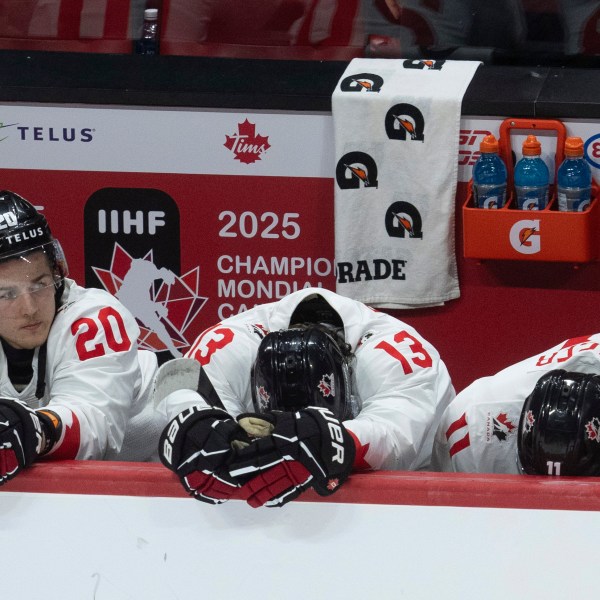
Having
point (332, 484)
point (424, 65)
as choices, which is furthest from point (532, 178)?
point (332, 484)

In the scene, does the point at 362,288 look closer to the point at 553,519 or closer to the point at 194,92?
the point at 194,92

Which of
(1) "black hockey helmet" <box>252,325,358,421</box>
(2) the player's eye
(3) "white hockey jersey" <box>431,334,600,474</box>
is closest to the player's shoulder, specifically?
(2) the player's eye

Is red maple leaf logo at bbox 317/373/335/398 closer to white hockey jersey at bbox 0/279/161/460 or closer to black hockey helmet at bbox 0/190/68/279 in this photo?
white hockey jersey at bbox 0/279/161/460

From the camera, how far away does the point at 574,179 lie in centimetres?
431

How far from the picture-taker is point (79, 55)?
489cm

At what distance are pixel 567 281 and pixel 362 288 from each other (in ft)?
2.35

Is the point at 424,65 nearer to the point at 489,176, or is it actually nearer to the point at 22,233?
the point at 489,176

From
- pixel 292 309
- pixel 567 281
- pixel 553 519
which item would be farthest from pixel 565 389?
pixel 567 281

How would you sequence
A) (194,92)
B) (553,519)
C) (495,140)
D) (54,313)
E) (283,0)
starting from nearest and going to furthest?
(553,519) → (54,313) → (495,140) → (194,92) → (283,0)

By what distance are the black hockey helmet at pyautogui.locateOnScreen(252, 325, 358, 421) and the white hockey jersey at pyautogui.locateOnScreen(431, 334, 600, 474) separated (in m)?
0.32

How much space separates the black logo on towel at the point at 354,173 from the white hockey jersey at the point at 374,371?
3.17 ft

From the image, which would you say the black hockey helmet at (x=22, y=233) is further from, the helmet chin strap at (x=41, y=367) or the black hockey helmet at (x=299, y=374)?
the black hockey helmet at (x=299, y=374)

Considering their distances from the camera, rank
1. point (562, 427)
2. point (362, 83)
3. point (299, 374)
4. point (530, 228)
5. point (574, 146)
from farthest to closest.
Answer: point (362, 83), point (530, 228), point (574, 146), point (299, 374), point (562, 427)

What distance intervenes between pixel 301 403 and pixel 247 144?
1.60 metres
